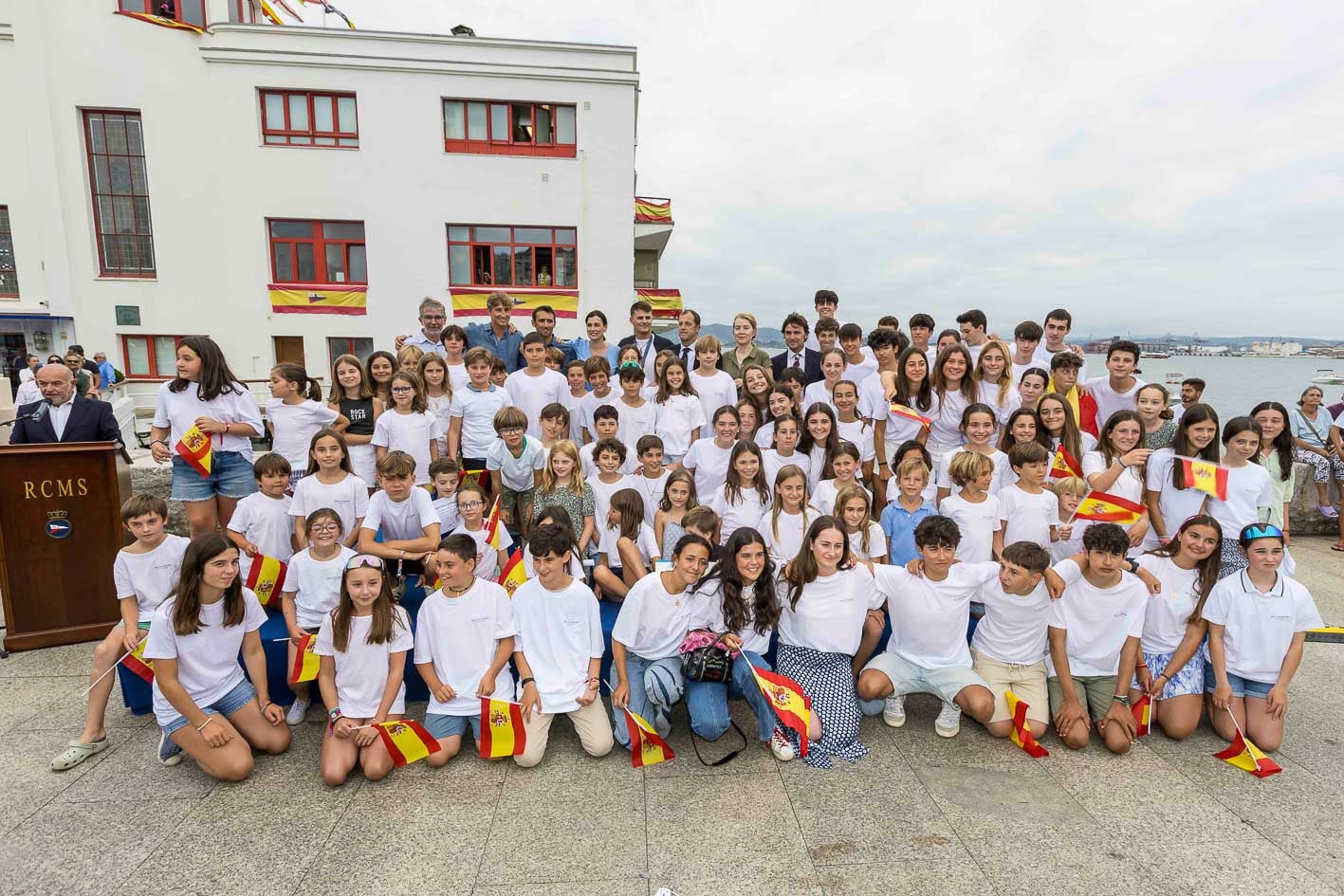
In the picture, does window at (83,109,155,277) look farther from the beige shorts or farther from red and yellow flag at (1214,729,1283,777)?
red and yellow flag at (1214,729,1283,777)

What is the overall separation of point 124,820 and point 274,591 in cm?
163

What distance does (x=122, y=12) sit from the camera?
56.9 feet

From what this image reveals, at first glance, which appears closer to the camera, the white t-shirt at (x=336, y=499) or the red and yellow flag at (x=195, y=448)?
the white t-shirt at (x=336, y=499)

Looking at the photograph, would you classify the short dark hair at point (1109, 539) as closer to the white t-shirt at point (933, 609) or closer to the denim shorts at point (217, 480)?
the white t-shirt at point (933, 609)

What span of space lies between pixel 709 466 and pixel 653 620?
1.79 m

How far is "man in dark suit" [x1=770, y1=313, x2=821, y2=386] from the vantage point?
7074 millimetres

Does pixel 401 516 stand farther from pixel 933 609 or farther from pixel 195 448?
pixel 933 609

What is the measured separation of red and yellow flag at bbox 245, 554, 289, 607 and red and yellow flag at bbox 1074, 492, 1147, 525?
549 centimetres

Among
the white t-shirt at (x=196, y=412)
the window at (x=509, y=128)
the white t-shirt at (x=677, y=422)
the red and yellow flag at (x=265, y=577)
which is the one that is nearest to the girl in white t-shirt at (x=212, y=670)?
the red and yellow flag at (x=265, y=577)

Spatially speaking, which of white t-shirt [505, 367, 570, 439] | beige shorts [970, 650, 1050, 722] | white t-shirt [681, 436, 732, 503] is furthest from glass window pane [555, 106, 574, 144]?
beige shorts [970, 650, 1050, 722]

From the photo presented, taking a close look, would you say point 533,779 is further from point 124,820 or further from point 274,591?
point 274,591

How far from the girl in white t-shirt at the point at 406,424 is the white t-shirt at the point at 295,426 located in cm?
48

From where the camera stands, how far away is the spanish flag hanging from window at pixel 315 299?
61.5 feet

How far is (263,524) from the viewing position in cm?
468
